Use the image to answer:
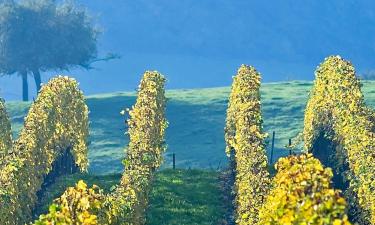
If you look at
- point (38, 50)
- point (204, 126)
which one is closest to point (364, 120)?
point (204, 126)

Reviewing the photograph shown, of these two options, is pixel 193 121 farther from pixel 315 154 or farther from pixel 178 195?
pixel 178 195

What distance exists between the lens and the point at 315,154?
38.3m

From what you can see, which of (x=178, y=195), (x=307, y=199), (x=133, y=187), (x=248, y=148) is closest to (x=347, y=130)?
(x=248, y=148)

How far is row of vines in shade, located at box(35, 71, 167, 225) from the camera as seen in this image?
16625 mm

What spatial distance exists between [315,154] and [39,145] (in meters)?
11.6

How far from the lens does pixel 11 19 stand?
9881 centimetres

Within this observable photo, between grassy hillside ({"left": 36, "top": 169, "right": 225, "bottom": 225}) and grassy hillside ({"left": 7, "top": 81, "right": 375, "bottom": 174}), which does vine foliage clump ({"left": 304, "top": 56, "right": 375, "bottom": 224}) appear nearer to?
grassy hillside ({"left": 36, "top": 169, "right": 225, "bottom": 225})

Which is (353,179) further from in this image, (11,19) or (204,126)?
(11,19)

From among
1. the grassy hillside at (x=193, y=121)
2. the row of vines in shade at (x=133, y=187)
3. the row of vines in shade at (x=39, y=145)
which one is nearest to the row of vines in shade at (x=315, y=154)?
the row of vines in shade at (x=133, y=187)

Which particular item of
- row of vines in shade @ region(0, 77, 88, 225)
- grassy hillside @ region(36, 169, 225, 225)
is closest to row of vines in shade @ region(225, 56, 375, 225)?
grassy hillside @ region(36, 169, 225, 225)

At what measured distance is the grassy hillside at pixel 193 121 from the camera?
60312mm

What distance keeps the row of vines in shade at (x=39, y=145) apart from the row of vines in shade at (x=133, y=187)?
1535 mm

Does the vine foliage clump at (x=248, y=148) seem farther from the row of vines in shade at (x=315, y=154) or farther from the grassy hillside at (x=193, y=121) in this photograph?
the grassy hillside at (x=193, y=121)

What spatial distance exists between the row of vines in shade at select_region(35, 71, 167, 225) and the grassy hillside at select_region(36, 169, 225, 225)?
1221 millimetres
